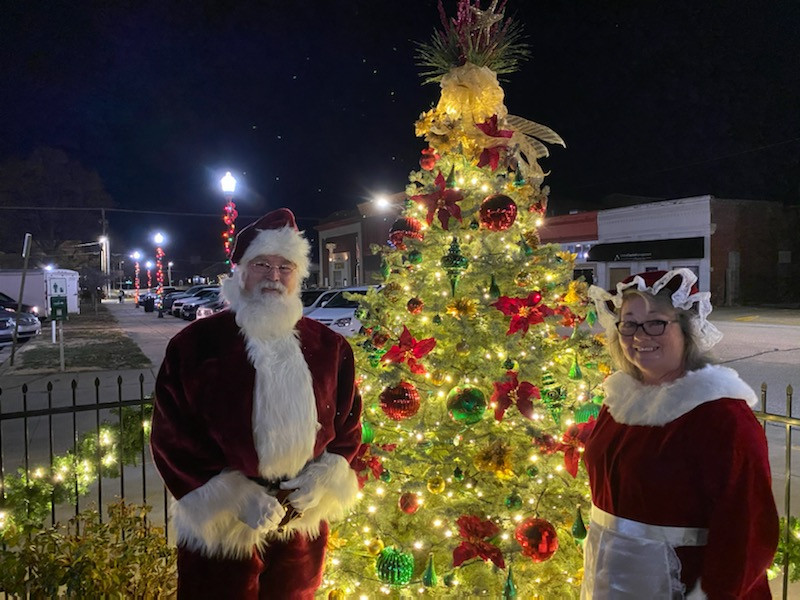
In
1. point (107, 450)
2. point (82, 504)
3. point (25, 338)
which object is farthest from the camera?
point (25, 338)

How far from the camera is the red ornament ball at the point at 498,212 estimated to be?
2936mm

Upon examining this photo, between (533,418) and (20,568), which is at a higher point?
(533,418)

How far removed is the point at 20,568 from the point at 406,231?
2646mm

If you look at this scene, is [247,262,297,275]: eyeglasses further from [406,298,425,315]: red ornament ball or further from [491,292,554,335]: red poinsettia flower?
[491,292,554,335]: red poinsettia flower

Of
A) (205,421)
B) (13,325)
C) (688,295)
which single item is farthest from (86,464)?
(13,325)

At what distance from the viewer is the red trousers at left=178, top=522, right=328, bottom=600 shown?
2.12 meters

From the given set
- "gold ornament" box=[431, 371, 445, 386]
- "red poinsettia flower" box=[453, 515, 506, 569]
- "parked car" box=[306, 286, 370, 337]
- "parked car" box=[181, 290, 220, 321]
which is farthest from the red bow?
"parked car" box=[181, 290, 220, 321]

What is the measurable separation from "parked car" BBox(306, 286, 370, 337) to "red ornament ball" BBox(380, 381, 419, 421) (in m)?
8.93

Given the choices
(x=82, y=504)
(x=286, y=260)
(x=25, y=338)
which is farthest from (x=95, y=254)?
(x=286, y=260)

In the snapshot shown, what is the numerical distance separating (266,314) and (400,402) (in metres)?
0.82

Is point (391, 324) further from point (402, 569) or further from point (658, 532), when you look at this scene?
point (658, 532)

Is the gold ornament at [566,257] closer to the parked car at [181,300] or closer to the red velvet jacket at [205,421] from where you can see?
the red velvet jacket at [205,421]

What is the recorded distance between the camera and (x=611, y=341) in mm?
2053

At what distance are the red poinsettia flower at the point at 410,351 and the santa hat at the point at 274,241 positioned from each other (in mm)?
639
